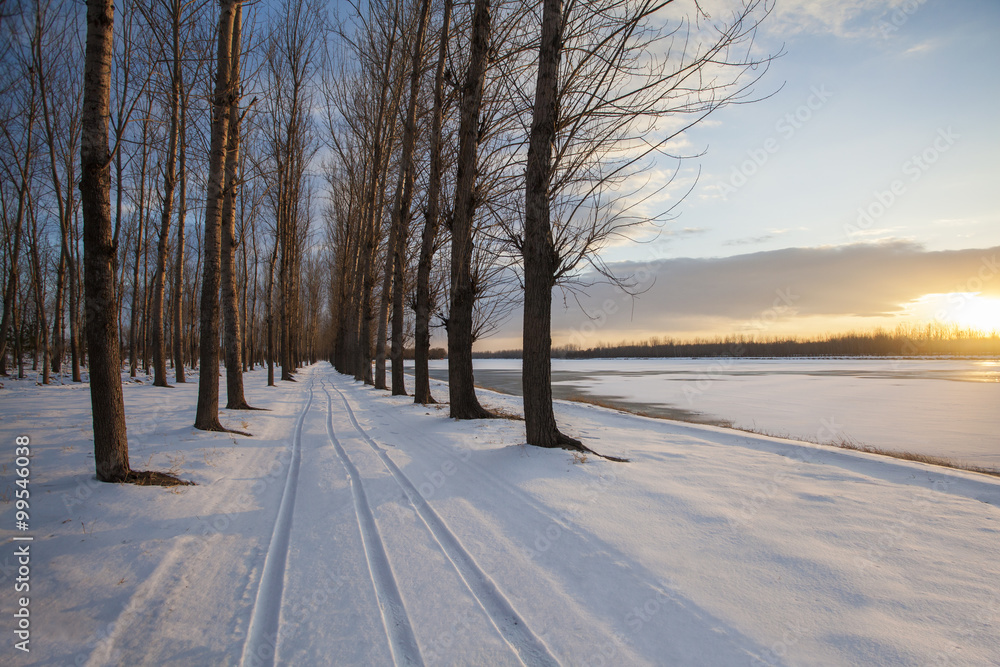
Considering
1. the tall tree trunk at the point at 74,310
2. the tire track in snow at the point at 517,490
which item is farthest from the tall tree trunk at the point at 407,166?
the tall tree trunk at the point at 74,310

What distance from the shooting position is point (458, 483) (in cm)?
459

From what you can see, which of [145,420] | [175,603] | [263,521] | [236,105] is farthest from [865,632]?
[236,105]

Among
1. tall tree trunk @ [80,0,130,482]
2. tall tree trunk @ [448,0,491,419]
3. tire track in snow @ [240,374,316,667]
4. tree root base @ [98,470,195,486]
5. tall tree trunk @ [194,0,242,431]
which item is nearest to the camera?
tire track in snow @ [240,374,316,667]

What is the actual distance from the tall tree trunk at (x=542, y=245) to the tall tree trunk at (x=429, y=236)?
4.72m

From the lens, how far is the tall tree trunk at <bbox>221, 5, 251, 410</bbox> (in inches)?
325

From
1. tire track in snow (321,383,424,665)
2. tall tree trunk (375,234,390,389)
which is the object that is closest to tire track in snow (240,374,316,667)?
tire track in snow (321,383,424,665)

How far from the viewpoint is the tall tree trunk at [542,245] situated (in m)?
5.60

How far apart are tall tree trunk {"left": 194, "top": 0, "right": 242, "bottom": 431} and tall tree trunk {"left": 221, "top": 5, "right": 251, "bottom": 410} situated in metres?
0.87

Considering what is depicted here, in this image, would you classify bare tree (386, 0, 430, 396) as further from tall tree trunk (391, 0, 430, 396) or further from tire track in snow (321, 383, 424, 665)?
tire track in snow (321, 383, 424, 665)

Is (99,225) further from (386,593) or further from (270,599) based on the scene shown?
(386,593)

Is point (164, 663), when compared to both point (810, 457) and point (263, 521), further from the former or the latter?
point (810, 457)

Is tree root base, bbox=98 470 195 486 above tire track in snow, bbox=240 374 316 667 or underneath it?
above

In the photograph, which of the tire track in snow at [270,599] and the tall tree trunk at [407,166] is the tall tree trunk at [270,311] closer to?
the tall tree trunk at [407,166]

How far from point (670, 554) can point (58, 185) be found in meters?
21.1
